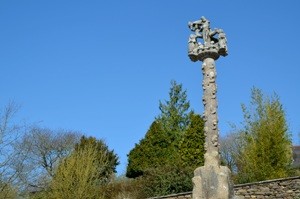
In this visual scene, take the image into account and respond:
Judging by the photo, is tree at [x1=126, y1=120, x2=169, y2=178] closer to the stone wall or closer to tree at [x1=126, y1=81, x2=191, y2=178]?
tree at [x1=126, y1=81, x2=191, y2=178]

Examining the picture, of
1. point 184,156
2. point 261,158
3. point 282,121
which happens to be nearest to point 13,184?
point 261,158

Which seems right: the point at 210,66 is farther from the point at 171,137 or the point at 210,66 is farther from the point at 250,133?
the point at 171,137

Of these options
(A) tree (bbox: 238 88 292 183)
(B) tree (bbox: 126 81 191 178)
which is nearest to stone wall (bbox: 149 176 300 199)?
(A) tree (bbox: 238 88 292 183)

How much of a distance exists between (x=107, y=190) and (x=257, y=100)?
1092 cm

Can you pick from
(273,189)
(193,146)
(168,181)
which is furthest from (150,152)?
(273,189)

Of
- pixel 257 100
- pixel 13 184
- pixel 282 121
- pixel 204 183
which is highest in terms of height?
pixel 257 100

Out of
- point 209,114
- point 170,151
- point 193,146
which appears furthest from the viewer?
point 170,151

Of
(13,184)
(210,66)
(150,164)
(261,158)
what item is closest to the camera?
(210,66)

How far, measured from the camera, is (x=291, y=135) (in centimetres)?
2348

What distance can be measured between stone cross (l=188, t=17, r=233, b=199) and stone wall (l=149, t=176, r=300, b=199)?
9.54 m

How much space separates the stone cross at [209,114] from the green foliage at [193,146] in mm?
18115

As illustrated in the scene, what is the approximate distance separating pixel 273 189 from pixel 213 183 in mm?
10472

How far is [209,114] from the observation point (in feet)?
32.6

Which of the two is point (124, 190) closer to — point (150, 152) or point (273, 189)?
point (150, 152)
